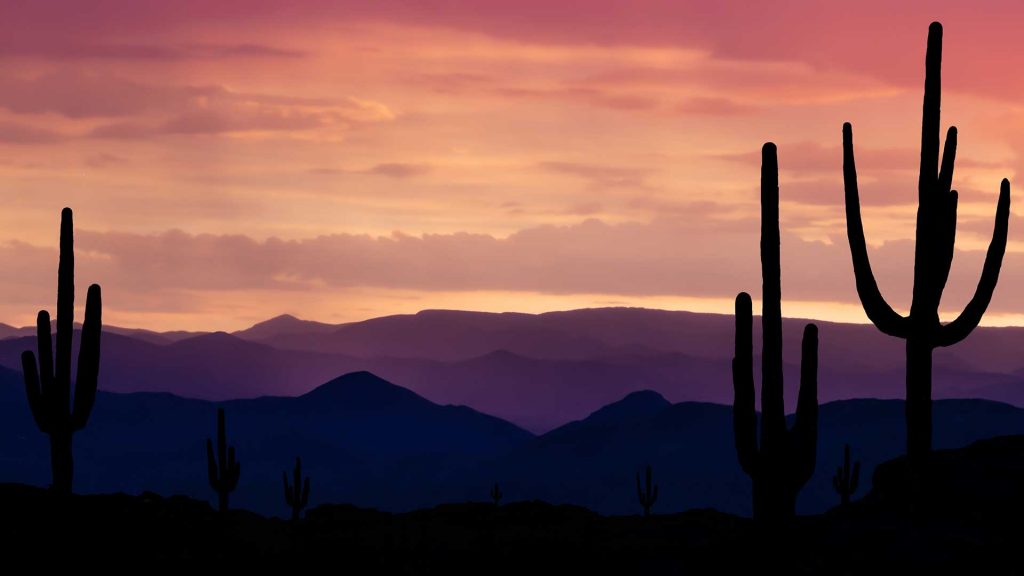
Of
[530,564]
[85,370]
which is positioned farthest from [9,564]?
[530,564]

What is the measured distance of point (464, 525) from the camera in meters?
31.3

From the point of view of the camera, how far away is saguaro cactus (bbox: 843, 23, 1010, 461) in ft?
58.2

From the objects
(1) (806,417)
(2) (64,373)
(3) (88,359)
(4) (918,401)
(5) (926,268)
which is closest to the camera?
(1) (806,417)

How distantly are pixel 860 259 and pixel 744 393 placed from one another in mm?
3646

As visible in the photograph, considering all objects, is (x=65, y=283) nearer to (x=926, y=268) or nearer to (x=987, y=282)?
(x=926, y=268)

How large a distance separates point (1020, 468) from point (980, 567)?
393 centimetres

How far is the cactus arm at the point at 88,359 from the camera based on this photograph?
1998 centimetres

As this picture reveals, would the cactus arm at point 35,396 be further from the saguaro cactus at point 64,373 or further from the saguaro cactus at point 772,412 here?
the saguaro cactus at point 772,412

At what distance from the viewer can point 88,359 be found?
2003cm

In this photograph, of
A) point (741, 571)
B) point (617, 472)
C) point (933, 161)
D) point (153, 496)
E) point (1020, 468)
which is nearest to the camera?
point (741, 571)

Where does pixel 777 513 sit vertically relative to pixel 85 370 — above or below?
below

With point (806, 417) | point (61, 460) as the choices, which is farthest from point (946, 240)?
point (61, 460)

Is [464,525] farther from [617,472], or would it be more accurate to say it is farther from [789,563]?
[617,472]

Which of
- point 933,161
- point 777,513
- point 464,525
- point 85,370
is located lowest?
point 464,525
